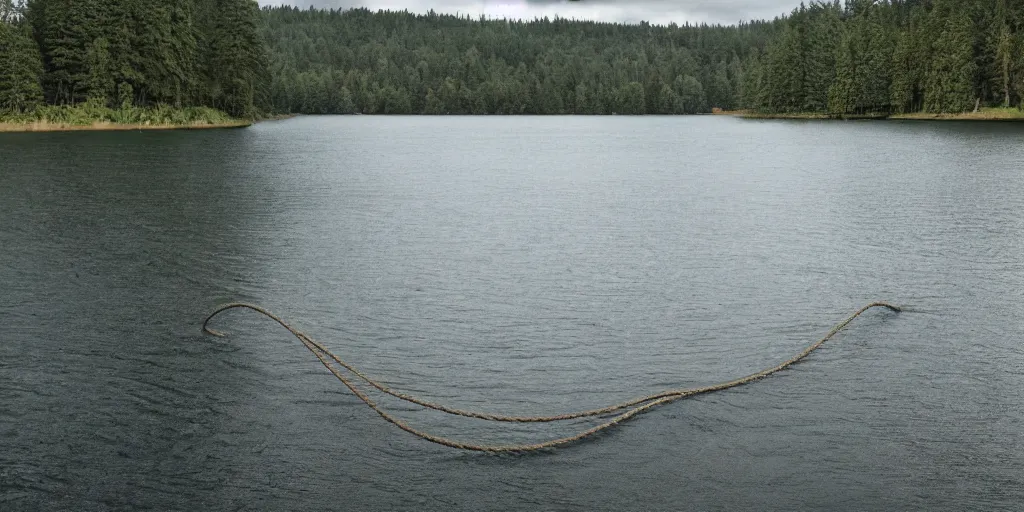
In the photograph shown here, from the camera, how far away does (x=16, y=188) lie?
1521 inches

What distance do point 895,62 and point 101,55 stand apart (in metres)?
111

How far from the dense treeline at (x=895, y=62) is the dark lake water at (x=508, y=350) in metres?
101

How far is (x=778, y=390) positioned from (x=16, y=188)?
3563 cm

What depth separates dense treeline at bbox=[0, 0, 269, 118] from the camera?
9025 centimetres

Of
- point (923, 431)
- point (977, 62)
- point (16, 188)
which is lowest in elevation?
point (923, 431)

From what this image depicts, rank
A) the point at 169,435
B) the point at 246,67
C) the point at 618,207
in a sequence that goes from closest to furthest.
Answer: the point at 169,435
the point at 618,207
the point at 246,67

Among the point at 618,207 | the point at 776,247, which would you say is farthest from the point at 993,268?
the point at 618,207

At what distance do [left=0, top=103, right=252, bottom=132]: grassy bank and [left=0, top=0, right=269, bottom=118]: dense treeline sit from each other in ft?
2.95

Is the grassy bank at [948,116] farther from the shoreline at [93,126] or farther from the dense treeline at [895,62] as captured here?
the shoreline at [93,126]

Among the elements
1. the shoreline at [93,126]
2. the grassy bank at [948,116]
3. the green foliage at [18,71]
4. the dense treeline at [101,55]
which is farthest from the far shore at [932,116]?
the green foliage at [18,71]

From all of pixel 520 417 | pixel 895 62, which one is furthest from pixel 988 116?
pixel 520 417

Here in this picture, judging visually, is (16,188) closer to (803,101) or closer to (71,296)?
(71,296)

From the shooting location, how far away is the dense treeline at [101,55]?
90.2 metres

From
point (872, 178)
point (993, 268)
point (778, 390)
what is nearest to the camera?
point (778, 390)
